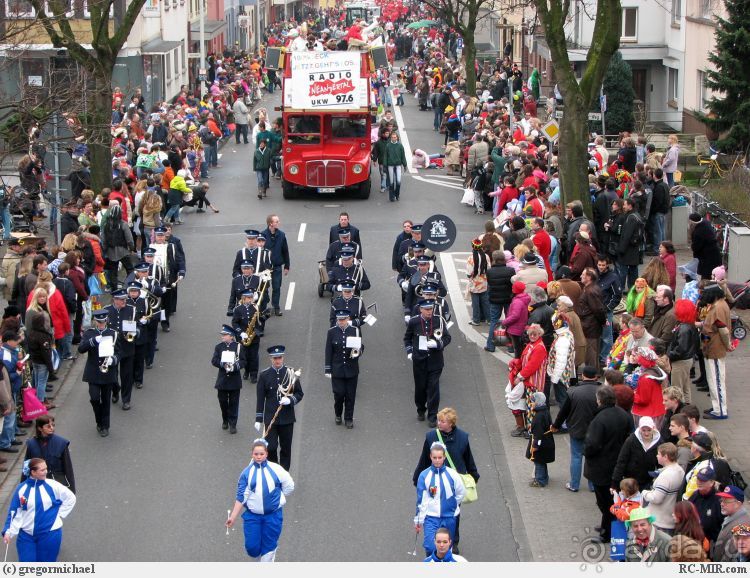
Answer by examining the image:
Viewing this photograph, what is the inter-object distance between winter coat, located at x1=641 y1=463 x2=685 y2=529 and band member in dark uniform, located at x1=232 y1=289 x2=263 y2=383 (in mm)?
7363

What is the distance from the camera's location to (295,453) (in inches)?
614

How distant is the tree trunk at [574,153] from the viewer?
23.8 m

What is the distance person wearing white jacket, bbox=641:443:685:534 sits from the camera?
38.5 feet

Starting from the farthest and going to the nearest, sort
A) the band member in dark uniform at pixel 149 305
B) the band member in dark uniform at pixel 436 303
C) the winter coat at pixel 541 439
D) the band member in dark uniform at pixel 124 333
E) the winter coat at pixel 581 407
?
the band member in dark uniform at pixel 149 305
the band member in dark uniform at pixel 124 333
the band member in dark uniform at pixel 436 303
the winter coat at pixel 541 439
the winter coat at pixel 581 407

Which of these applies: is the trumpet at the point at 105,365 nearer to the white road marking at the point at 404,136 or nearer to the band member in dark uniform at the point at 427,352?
the band member in dark uniform at the point at 427,352

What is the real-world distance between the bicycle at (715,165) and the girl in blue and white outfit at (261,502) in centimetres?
2116

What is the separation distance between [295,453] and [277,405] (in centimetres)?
122

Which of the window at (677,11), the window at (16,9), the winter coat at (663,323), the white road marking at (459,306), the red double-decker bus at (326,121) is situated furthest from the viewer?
the window at (677,11)

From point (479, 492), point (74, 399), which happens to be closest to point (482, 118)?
point (74, 399)

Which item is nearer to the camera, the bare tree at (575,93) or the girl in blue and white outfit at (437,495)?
the girl in blue and white outfit at (437,495)

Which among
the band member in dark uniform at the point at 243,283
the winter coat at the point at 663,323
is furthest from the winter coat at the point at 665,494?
the band member in dark uniform at the point at 243,283

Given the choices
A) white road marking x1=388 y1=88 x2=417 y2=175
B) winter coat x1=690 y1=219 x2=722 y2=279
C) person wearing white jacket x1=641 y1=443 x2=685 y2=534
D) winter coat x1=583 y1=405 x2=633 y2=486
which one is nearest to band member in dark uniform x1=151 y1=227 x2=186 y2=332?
winter coat x1=690 y1=219 x2=722 y2=279

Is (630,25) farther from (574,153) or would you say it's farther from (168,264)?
(168,264)

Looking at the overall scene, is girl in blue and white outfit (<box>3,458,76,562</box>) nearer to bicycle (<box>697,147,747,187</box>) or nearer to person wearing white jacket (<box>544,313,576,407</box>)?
person wearing white jacket (<box>544,313,576,407</box>)
